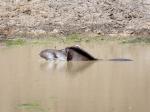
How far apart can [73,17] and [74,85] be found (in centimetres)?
1303

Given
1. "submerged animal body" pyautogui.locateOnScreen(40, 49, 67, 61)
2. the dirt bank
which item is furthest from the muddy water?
the dirt bank

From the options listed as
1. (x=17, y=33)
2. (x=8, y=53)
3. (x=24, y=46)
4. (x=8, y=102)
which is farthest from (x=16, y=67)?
(x=17, y=33)

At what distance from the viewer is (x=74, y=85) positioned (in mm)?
10016

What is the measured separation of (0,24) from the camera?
22547 mm

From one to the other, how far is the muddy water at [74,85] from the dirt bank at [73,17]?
6.15 m

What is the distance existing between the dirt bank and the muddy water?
20.2 ft

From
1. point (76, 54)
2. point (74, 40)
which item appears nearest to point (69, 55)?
point (76, 54)

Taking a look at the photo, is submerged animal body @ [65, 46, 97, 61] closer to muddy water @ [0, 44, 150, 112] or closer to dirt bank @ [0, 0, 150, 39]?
muddy water @ [0, 44, 150, 112]

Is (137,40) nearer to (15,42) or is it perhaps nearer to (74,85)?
(15,42)

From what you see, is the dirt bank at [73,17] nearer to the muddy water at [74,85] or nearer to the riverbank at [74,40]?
the riverbank at [74,40]

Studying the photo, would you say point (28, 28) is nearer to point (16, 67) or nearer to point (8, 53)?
point (8, 53)

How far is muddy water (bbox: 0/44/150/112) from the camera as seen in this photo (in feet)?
26.6

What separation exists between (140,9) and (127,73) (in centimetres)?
1234

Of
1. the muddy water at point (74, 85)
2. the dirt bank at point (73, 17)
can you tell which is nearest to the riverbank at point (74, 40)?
the dirt bank at point (73, 17)
